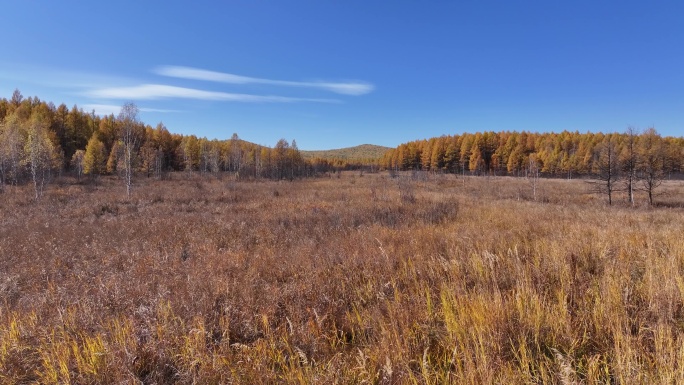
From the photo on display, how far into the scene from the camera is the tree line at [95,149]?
1364 inches

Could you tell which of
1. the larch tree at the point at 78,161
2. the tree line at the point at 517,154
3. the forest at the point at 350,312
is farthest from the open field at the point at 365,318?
the tree line at the point at 517,154

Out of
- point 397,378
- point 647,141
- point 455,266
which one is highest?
point 647,141

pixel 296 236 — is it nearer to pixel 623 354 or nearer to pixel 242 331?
pixel 242 331

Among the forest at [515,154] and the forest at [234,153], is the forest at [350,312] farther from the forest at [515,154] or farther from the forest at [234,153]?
the forest at [515,154]

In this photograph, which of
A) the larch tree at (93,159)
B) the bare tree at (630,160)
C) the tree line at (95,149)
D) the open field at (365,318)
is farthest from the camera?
the larch tree at (93,159)

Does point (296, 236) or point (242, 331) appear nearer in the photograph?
point (242, 331)

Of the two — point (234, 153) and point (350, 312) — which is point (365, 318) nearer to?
point (350, 312)

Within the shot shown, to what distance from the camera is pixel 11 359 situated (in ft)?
9.61

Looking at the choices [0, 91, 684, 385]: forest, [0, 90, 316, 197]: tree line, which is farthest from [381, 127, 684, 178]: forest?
[0, 91, 684, 385]: forest

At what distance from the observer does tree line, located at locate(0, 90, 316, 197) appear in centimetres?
3466

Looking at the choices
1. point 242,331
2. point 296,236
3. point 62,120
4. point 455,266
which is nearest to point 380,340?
point 242,331

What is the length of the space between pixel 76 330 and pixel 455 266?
5047mm

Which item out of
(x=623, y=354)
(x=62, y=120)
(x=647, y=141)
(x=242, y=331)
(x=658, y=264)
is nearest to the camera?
(x=623, y=354)

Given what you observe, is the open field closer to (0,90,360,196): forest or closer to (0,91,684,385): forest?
(0,91,684,385): forest
